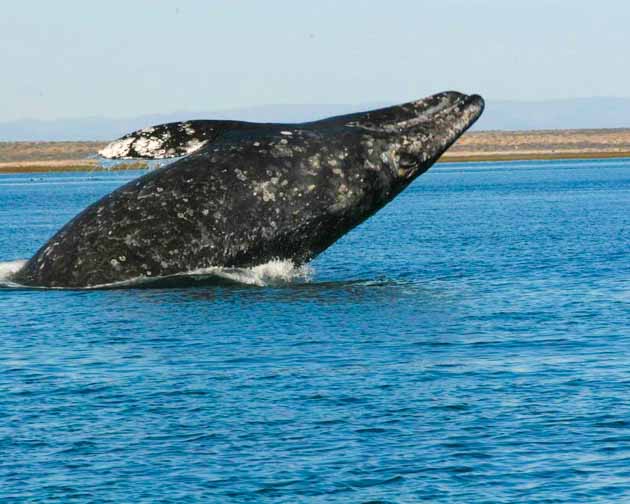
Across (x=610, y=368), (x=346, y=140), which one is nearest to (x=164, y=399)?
(x=610, y=368)

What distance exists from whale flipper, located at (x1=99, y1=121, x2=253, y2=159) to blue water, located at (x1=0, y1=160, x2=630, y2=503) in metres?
2.29

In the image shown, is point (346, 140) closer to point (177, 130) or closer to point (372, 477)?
point (177, 130)

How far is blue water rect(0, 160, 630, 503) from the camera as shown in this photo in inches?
497

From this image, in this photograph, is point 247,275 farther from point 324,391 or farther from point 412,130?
point 324,391

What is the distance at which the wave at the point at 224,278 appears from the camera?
22516 millimetres

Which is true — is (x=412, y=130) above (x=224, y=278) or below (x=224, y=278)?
above

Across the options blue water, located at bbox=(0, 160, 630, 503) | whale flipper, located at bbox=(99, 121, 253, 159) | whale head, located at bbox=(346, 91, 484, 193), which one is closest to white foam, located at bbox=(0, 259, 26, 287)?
blue water, located at bbox=(0, 160, 630, 503)

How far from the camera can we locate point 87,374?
680 inches

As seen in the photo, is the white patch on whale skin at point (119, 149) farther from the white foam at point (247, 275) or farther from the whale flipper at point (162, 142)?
the white foam at point (247, 275)

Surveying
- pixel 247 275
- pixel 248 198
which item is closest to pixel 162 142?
pixel 248 198

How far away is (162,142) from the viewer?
21469 mm

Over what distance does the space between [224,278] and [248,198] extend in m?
1.36

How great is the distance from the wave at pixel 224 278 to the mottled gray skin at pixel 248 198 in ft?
0.31

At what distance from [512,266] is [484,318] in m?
9.56
